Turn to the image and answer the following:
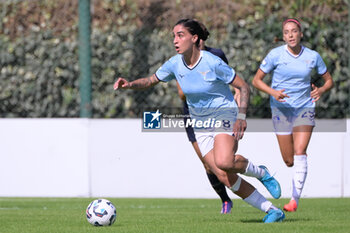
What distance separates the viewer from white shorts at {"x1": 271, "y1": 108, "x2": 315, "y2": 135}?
978 centimetres

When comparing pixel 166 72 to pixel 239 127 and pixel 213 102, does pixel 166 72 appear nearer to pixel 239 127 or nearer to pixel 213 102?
pixel 213 102

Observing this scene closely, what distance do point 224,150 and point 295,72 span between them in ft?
9.93

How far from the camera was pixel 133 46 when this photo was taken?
40.5 feet

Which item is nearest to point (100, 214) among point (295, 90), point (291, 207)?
point (291, 207)

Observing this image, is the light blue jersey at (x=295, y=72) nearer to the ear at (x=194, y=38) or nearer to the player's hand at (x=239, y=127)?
the ear at (x=194, y=38)

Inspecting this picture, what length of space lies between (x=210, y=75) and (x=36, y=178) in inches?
194

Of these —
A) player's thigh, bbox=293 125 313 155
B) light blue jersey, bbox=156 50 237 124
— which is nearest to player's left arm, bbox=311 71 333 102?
player's thigh, bbox=293 125 313 155

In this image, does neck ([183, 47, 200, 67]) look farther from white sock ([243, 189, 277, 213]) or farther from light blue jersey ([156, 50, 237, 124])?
white sock ([243, 189, 277, 213])

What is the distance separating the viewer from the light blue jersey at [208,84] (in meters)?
7.50

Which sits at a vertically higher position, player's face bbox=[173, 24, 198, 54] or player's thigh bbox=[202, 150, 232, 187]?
player's face bbox=[173, 24, 198, 54]

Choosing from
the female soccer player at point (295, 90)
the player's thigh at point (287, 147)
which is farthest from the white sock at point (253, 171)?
the player's thigh at point (287, 147)

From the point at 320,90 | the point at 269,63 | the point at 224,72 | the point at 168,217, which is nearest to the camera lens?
the point at 224,72

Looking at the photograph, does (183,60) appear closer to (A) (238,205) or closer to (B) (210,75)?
(B) (210,75)

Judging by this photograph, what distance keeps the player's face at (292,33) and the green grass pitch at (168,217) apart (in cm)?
199
